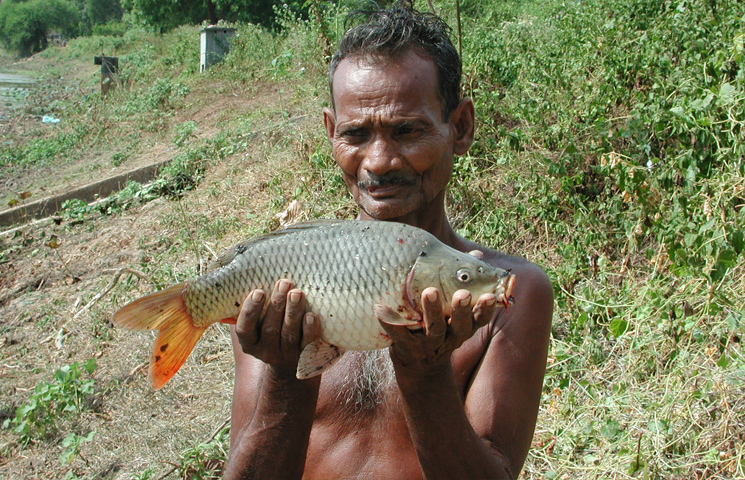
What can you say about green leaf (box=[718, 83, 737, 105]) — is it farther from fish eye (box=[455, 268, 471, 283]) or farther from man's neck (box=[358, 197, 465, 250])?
fish eye (box=[455, 268, 471, 283])

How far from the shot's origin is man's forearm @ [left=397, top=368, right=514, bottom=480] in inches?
68.5

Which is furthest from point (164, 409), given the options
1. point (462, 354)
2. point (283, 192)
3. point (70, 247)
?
point (70, 247)

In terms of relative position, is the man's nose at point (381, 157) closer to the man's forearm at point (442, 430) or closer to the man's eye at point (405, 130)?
the man's eye at point (405, 130)

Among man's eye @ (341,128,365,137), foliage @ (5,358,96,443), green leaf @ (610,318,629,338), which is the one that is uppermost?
man's eye @ (341,128,365,137)

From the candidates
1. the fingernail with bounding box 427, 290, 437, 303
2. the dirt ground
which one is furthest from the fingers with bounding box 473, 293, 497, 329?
the dirt ground

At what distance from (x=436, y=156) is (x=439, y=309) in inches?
28.6

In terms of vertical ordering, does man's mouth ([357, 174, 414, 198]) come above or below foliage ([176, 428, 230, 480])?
above

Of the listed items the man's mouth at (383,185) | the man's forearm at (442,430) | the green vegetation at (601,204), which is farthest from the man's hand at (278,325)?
the green vegetation at (601,204)

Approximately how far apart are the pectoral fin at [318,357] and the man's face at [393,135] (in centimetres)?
53

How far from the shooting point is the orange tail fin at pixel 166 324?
1911 millimetres

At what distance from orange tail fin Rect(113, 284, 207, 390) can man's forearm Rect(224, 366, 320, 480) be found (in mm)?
255

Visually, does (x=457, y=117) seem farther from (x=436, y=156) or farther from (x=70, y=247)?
(x=70, y=247)

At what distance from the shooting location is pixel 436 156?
7.11 feet

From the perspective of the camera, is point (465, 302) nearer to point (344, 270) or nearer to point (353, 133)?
point (344, 270)
